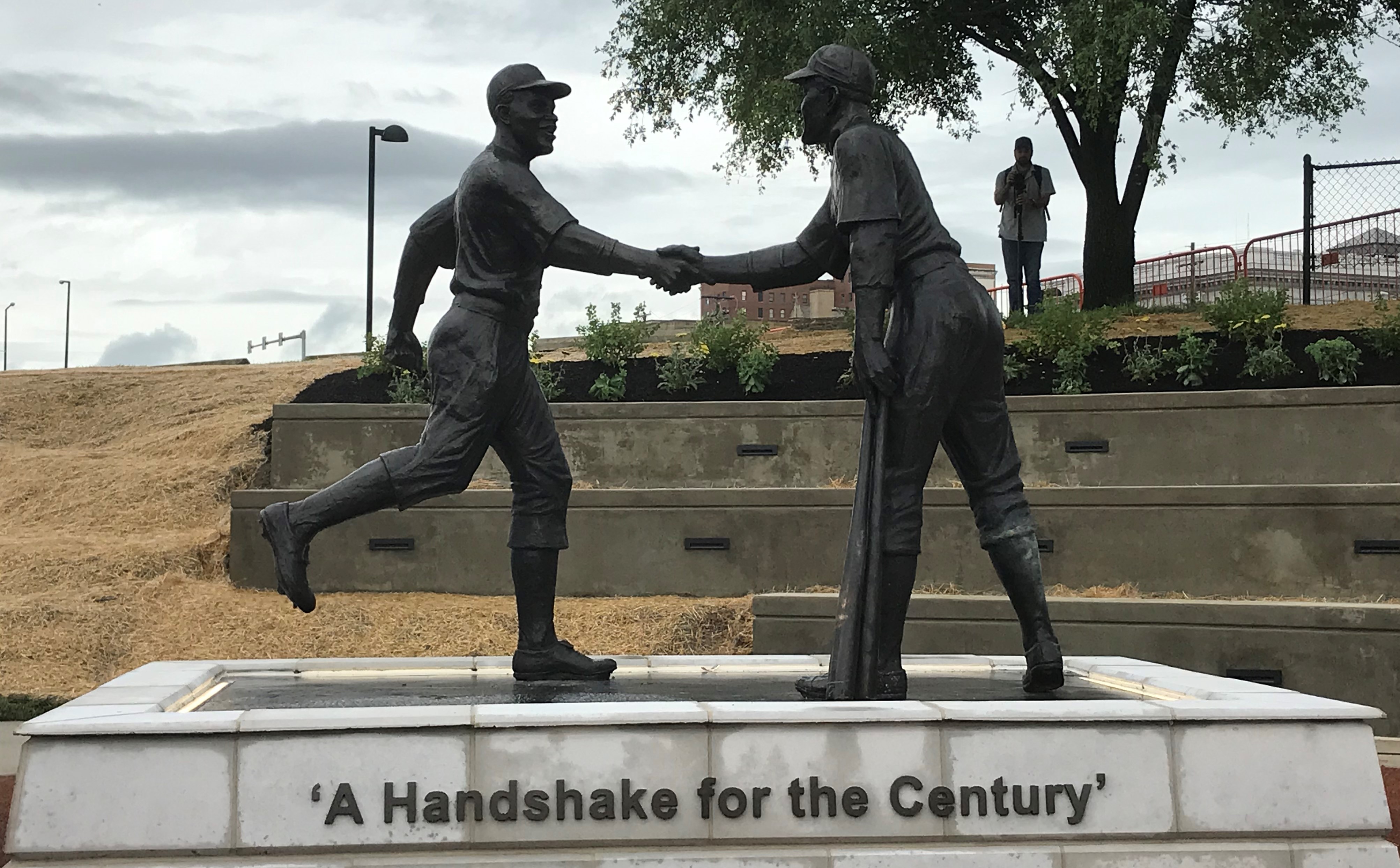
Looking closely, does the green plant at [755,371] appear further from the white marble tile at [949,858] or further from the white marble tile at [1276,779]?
the white marble tile at [949,858]

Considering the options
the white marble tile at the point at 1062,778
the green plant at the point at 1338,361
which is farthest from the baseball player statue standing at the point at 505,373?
the green plant at the point at 1338,361

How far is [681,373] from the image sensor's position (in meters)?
14.2

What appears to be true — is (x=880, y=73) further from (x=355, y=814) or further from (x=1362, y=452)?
(x=355, y=814)

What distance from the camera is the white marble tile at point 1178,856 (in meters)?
5.07

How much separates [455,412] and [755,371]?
800cm

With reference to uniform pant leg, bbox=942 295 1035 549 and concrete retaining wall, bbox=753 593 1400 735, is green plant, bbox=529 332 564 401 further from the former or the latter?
uniform pant leg, bbox=942 295 1035 549

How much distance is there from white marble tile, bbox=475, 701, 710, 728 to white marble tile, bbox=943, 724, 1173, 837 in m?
0.93

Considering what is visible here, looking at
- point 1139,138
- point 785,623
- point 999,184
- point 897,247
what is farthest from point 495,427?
point 1139,138

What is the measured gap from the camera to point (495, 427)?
21.2ft

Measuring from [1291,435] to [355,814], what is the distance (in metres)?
9.35

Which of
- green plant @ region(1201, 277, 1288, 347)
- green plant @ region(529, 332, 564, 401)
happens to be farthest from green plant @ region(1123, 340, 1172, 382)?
green plant @ region(529, 332, 564, 401)

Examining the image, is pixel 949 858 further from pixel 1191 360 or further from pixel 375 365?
pixel 375 365

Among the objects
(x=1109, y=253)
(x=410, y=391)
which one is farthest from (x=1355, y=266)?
(x=410, y=391)

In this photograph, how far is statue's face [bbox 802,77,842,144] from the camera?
20.5 feet
